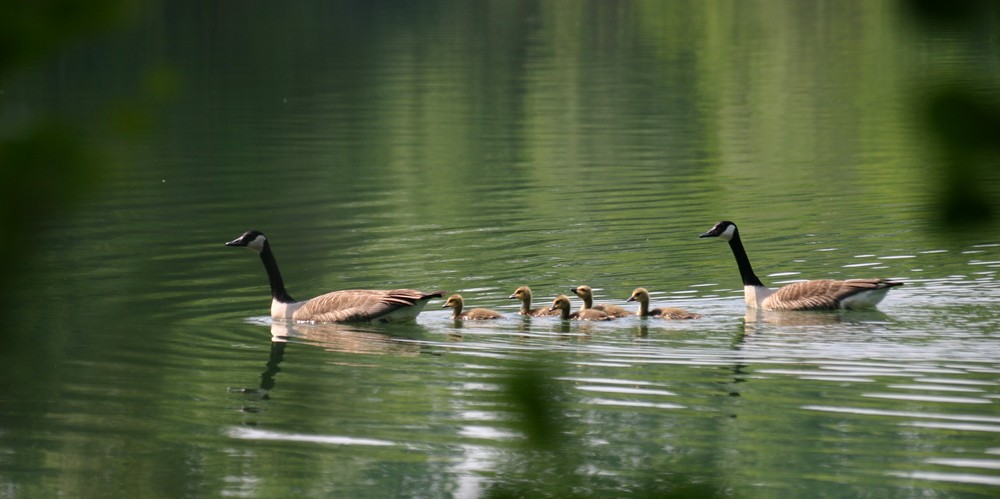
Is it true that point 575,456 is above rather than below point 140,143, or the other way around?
below

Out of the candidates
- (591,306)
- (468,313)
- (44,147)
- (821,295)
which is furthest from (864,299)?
(44,147)

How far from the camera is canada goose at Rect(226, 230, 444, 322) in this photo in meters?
Result: 13.9

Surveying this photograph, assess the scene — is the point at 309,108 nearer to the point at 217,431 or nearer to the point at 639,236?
the point at 639,236

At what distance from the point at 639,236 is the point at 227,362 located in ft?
25.8

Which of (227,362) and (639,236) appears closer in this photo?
(227,362)

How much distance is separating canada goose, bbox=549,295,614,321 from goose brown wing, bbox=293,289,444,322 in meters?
1.17

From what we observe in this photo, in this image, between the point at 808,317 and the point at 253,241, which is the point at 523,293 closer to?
the point at 808,317

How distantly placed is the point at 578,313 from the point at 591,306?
1.75 ft

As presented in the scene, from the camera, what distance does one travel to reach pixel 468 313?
13.9m

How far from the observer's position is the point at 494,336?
13.0m

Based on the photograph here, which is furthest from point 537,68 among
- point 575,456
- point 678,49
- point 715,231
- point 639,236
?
point 575,456

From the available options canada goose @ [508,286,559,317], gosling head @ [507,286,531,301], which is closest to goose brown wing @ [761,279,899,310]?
canada goose @ [508,286,559,317]

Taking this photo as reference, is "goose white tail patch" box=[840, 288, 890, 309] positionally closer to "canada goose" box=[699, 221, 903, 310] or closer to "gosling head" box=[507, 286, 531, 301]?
"canada goose" box=[699, 221, 903, 310]

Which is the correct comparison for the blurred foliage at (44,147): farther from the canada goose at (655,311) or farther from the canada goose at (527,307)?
the canada goose at (527,307)
